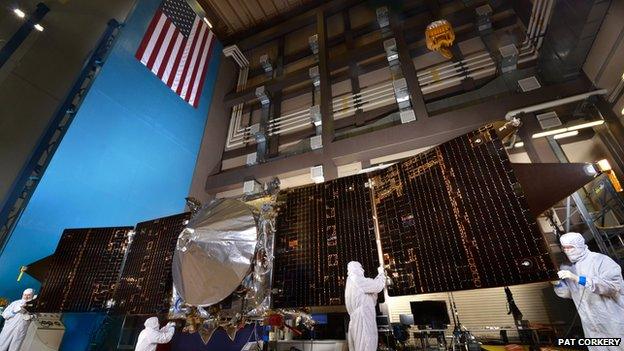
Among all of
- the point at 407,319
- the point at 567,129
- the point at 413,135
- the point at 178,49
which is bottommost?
the point at 407,319

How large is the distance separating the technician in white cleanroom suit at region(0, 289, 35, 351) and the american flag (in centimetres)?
433

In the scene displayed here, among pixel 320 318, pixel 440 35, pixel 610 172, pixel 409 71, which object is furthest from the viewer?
pixel 409 71

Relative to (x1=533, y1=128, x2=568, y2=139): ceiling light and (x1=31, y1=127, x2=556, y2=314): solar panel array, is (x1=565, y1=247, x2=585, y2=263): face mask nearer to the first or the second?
(x1=31, y1=127, x2=556, y2=314): solar panel array

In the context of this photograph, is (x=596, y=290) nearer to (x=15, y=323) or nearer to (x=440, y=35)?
(x=440, y=35)

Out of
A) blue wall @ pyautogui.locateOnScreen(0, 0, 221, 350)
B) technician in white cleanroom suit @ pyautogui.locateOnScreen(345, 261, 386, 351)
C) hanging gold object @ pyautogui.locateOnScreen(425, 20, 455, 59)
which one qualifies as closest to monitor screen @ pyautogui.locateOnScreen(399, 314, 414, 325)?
technician in white cleanroom suit @ pyautogui.locateOnScreen(345, 261, 386, 351)

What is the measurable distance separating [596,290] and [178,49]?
7688mm

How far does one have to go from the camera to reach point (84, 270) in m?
4.23

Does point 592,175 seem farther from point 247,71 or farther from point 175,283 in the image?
point 247,71

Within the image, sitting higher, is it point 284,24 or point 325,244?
point 284,24

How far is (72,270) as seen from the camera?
422cm

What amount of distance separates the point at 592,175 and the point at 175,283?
4248 mm

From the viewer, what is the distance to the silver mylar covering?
10.9ft

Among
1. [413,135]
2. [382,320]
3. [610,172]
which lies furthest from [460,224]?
[610,172]

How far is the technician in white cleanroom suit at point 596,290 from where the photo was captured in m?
2.43
